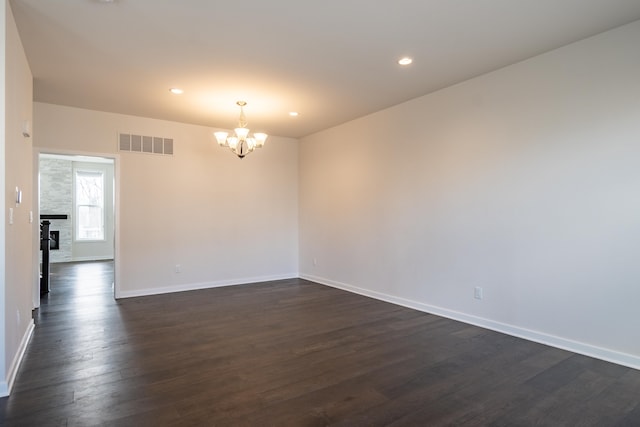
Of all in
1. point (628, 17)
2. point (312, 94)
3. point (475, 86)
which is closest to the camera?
point (628, 17)

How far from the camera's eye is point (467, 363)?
9.50 ft

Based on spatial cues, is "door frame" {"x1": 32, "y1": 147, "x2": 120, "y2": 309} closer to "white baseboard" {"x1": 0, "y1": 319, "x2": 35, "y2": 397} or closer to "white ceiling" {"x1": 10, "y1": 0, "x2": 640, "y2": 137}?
"white ceiling" {"x1": 10, "y1": 0, "x2": 640, "y2": 137}

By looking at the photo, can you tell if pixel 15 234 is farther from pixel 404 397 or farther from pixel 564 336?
pixel 564 336

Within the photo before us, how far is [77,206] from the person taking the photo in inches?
373

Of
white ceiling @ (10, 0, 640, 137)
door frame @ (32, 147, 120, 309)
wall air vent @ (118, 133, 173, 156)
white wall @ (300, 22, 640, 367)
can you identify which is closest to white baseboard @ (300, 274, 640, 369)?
white wall @ (300, 22, 640, 367)

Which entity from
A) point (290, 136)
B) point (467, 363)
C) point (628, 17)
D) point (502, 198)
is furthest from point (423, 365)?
point (290, 136)

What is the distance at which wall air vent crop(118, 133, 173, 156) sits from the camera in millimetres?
5246

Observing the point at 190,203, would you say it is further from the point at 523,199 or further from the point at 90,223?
the point at 90,223

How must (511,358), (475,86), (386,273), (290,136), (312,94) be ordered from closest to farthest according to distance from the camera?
(511,358), (475,86), (312,94), (386,273), (290,136)

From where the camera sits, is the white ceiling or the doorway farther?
the doorway

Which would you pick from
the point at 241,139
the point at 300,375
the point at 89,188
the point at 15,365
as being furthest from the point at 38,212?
the point at 89,188

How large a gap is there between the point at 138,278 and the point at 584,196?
222 inches

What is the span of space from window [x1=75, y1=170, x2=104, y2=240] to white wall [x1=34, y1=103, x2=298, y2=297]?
5.48m

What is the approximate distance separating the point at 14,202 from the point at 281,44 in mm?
2463
